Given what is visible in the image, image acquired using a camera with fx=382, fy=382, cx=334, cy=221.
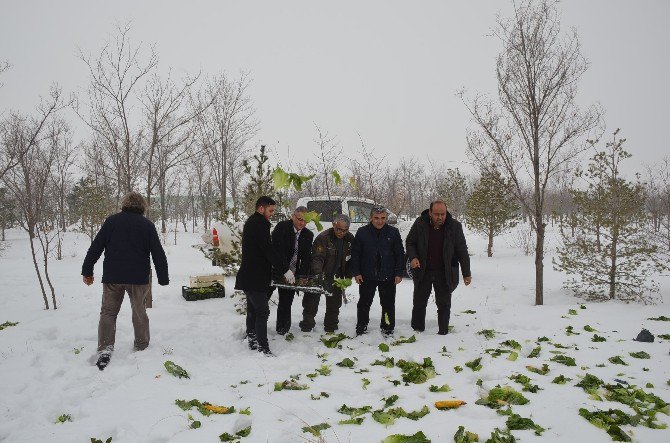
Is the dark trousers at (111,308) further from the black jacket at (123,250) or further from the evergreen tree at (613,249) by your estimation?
the evergreen tree at (613,249)

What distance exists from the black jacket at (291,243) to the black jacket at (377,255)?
27.9 inches

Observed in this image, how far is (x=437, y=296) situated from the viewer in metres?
5.70

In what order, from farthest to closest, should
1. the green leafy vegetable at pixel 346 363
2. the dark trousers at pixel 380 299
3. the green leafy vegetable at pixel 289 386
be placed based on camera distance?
the dark trousers at pixel 380 299, the green leafy vegetable at pixel 346 363, the green leafy vegetable at pixel 289 386

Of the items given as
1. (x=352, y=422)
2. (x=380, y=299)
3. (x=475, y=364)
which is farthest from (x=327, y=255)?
(x=352, y=422)

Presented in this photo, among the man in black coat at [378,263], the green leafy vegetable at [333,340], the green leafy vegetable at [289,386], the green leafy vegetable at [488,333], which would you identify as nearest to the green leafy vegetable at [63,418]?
the green leafy vegetable at [289,386]

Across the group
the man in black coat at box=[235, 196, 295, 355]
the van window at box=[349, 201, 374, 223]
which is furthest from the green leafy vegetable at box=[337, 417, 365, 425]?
the van window at box=[349, 201, 374, 223]

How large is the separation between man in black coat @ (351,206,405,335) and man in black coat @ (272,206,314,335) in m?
0.74

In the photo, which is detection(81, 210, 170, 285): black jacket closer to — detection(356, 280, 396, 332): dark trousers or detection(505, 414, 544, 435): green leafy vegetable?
detection(356, 280, 396, 332): dark trousers

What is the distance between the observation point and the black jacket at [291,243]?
563 centimetres

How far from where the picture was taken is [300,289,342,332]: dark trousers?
19.3 feet

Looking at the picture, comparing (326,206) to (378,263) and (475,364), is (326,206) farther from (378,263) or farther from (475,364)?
(475,364)

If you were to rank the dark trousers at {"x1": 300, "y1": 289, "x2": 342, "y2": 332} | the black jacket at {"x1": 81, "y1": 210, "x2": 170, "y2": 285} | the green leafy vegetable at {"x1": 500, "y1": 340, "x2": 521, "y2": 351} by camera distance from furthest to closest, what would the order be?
the dark trousers at {"x1": 300, "y1": 289, "x2": 342, "y2": 332} < the green leafy vegetable at {"x1": 500, "y1": 340, "x2": 521, "y2": 351} < the black jacket at {"x1": 81, "y1": 210, "x2": 170, "y2": 285}

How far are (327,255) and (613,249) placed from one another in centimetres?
615

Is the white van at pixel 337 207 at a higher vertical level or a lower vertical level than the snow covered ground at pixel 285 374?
higher
